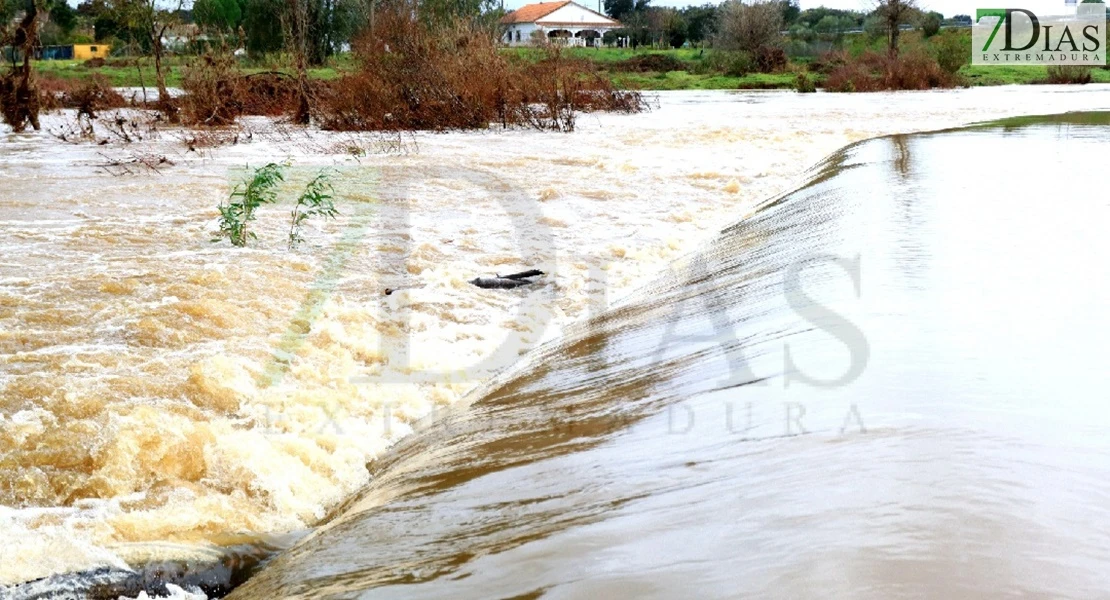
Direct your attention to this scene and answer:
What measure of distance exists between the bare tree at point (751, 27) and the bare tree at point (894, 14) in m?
4.74

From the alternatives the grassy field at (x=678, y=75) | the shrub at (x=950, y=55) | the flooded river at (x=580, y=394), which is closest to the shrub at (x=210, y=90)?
the flooded river at (x=580, y=394)

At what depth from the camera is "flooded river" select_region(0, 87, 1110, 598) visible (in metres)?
2.81

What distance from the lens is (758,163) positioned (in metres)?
16.4

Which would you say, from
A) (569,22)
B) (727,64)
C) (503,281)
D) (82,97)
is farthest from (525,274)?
(569,22)

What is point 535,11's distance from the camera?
296ft

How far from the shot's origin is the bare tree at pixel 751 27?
169 feet

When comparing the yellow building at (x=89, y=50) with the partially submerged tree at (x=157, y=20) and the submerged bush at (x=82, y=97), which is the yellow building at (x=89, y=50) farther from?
the partially submerged tree at (x=157, y=20)

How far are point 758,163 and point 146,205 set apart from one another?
878 centimetres

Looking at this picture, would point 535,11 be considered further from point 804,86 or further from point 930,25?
point 804,86

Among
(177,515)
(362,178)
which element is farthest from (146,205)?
(177,515)

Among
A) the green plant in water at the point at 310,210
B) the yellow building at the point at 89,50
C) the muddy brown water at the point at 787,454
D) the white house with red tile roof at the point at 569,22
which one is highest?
the white house with red tile roof at the point at 569,22

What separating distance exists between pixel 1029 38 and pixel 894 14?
26.2ft

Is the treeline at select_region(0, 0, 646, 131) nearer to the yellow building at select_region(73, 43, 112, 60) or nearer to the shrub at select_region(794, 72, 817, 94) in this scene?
the shrub at select_region(794, 72, 817, 94)

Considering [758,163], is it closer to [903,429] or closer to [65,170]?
[65,170]
